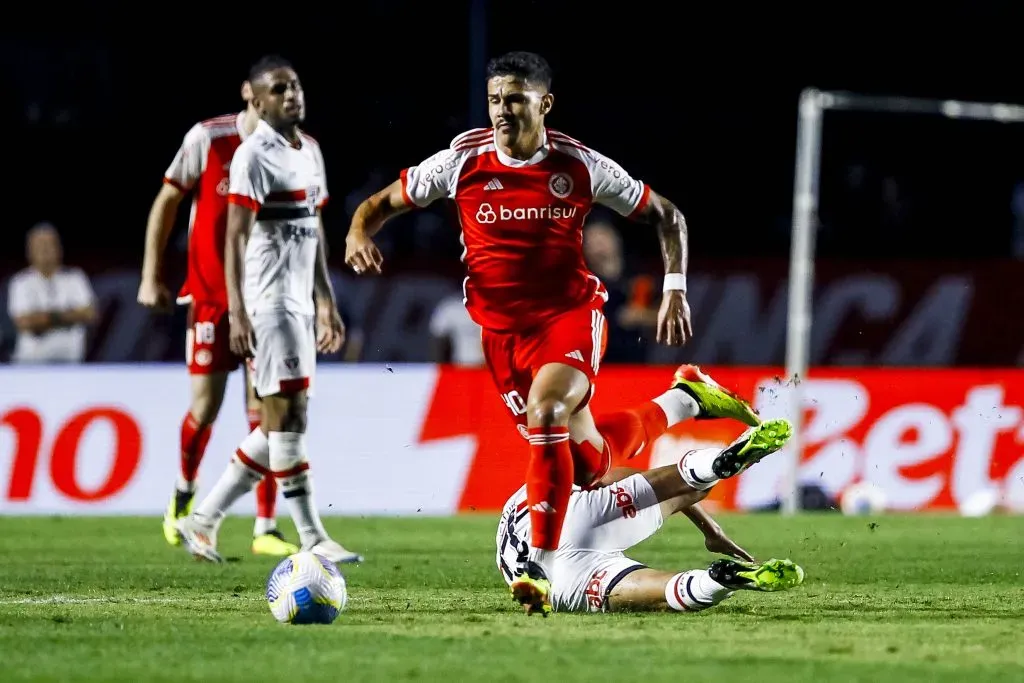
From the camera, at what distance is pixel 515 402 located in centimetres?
776

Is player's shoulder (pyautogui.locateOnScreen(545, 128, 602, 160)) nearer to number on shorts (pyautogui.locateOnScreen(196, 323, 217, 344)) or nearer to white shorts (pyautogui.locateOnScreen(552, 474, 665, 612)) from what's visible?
white shorts (pyautogui.locateOnScreen(552, 474, 665, 612))

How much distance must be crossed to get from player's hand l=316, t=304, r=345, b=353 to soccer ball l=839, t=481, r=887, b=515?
19.2 feet

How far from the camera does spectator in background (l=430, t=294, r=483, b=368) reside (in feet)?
55.5

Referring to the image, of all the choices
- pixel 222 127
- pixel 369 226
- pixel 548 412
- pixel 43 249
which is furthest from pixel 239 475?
pixel 43 249

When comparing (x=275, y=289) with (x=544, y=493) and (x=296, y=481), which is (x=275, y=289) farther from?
(x=544, y=493)

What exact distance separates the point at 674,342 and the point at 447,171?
3.98 ft

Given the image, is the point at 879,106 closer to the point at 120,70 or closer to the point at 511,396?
the point at 511,396

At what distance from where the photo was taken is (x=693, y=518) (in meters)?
7.78

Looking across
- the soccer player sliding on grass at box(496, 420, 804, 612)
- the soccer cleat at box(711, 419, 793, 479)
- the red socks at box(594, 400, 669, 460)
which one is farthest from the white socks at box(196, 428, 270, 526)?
the soccer cleat at box(711, 419, 793, 479)

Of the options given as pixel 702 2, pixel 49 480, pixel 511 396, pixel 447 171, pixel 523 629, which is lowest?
pixel 49 480

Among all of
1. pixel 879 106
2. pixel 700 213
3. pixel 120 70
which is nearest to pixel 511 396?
pixel 879 106

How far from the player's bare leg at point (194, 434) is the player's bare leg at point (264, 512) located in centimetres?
18

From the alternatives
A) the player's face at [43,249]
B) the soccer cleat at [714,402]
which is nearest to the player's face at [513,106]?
the soccer cleat at [714,402]

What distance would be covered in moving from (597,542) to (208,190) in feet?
12.6
